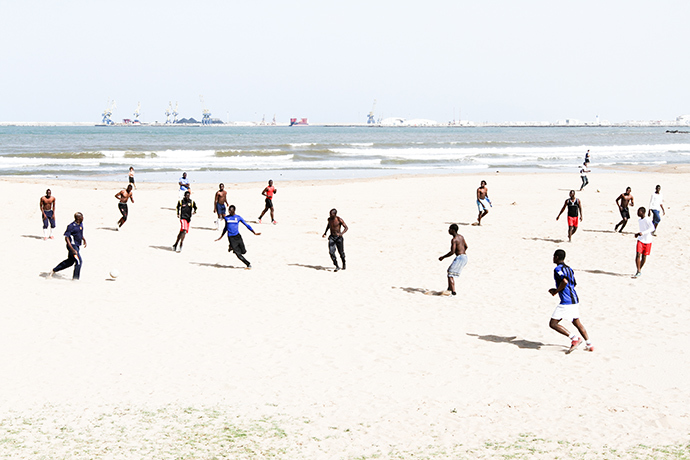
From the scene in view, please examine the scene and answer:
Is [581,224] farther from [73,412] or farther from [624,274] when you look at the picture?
[73,412]

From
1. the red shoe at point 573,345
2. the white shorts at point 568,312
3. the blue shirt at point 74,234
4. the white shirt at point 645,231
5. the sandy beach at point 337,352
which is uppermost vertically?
the white shirt at point 645,231

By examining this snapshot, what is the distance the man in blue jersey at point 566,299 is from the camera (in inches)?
372

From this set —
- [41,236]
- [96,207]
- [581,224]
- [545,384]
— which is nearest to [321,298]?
[545,384]

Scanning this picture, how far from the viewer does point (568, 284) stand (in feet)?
31.1

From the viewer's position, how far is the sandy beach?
708 cm

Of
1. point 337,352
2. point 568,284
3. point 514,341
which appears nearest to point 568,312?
point 568,284

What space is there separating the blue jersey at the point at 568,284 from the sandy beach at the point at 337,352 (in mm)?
813

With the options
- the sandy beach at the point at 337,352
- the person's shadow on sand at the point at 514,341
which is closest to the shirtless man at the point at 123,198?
the sandy beach at the point at 337,352

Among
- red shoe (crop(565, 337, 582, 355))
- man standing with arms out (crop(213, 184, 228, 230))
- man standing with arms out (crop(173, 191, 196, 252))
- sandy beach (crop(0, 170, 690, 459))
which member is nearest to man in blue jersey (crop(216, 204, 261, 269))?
sandy beach (crop(0, 170, 690, 459))

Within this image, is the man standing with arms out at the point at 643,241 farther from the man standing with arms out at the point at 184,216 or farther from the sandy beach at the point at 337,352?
the man standing with arms out at the point at 184,216

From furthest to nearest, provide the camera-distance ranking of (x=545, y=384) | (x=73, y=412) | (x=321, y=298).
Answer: (x=321, y=298), (x=545, y=384), (x=73, y=412)

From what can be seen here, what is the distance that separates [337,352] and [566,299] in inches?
135

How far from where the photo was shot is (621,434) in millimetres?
7129

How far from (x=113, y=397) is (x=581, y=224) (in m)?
17.2
